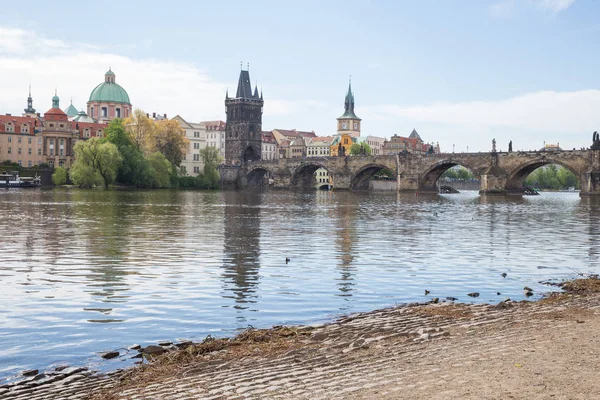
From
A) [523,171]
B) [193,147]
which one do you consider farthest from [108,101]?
[523,171]

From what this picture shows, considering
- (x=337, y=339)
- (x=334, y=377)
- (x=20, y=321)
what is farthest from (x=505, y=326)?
(x=20, y=321)

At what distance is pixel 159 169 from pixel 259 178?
221 ft

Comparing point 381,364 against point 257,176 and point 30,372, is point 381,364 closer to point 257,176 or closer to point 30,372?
point 30,372

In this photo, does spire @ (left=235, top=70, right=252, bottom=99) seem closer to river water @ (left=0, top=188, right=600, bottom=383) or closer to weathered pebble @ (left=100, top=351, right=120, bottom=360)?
river water @ (left=0, top=188, right=600, bottom=383)

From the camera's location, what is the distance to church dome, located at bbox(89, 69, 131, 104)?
17738 centimetres

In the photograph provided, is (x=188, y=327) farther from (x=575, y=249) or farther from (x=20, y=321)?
(x=575, y=249)

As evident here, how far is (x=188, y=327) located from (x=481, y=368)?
5.56 metres

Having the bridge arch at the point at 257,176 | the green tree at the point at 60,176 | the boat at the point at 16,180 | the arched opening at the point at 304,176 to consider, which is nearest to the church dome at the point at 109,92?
the bridge arch at the point at 257,176

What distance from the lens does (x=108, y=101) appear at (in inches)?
6973

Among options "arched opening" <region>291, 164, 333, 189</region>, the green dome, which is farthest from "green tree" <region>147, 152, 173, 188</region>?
the green dome

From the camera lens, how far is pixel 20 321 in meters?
12.7

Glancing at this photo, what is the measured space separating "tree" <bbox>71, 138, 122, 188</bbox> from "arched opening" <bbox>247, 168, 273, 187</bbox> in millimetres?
66033

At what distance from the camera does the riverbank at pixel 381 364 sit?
315 inches

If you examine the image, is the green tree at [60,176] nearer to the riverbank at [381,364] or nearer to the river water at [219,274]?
the river water at [219,274]
